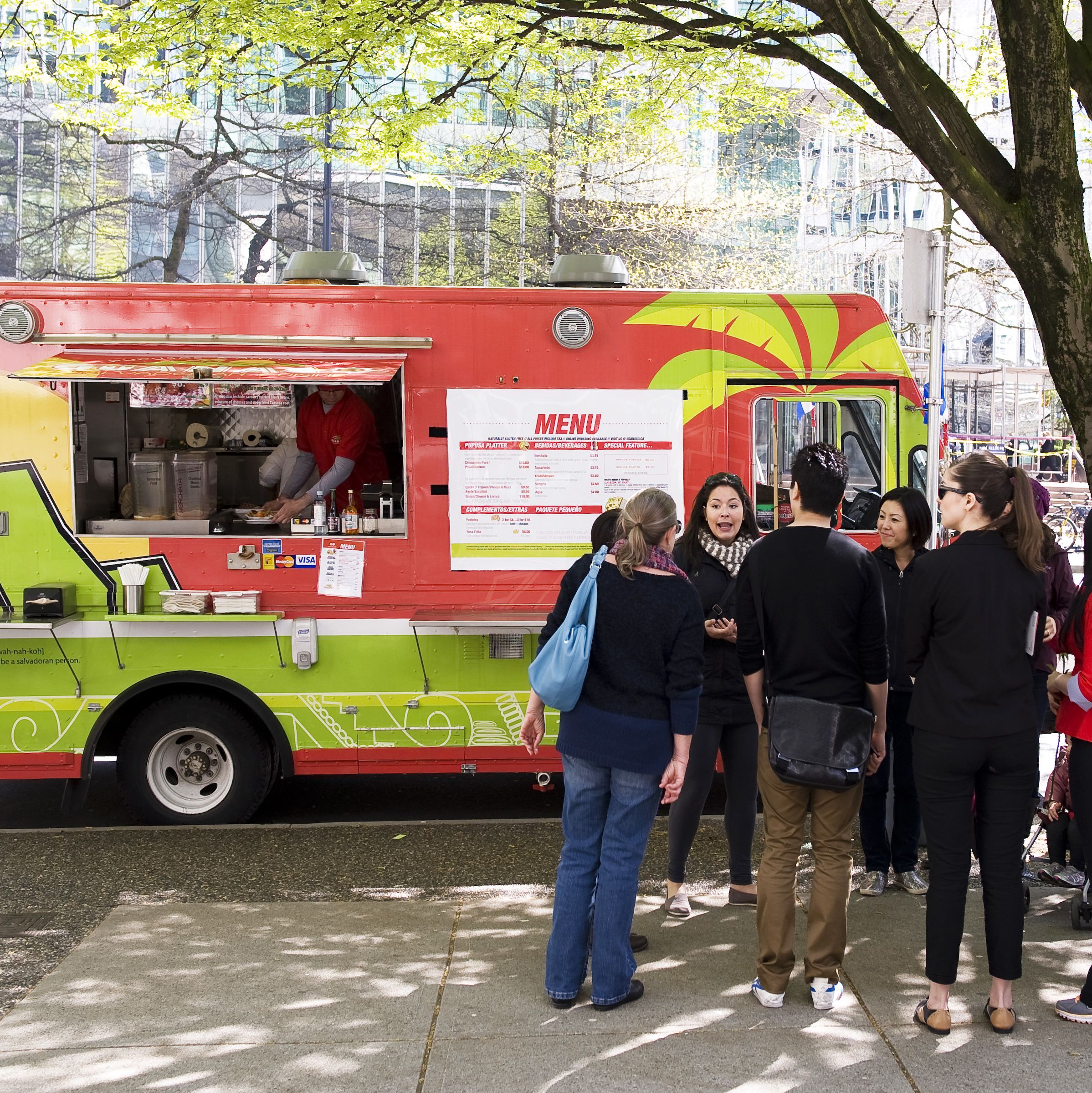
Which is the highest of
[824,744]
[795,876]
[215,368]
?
[215,368]

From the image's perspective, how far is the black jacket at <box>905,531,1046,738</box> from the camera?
3811 millimetres

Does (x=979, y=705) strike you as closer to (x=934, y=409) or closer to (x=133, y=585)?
(x=934, y=409)

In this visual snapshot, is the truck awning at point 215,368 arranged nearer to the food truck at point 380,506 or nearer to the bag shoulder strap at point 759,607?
the food truck at point 380,506

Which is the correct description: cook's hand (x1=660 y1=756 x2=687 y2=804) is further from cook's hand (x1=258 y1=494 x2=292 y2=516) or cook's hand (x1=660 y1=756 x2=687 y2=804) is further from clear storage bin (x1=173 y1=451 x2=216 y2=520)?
clear storage bin (x1=173 y1=451 x2=216 y2=520)

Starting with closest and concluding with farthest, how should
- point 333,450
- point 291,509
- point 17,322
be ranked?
point 17,322 < point 291,509 < point 333,450

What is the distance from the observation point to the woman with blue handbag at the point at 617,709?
3986mm

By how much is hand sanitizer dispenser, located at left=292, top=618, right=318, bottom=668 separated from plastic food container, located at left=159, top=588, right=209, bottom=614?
0.50m

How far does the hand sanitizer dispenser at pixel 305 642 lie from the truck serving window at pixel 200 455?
1.82ft

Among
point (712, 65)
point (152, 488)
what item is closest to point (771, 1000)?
point (152, 488)

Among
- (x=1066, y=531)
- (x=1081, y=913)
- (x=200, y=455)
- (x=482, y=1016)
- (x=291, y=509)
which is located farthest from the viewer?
(x=1066, y=531)

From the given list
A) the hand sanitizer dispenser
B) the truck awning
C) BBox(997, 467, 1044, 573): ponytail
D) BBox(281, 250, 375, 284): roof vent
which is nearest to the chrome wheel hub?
the hand sanitizer dispenser

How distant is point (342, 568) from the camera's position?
6414 millimetres

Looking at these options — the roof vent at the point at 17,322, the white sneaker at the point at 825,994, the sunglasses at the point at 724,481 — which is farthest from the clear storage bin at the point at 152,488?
Result: the white sneaker at the point at 825,994

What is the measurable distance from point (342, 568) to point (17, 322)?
2.15m
